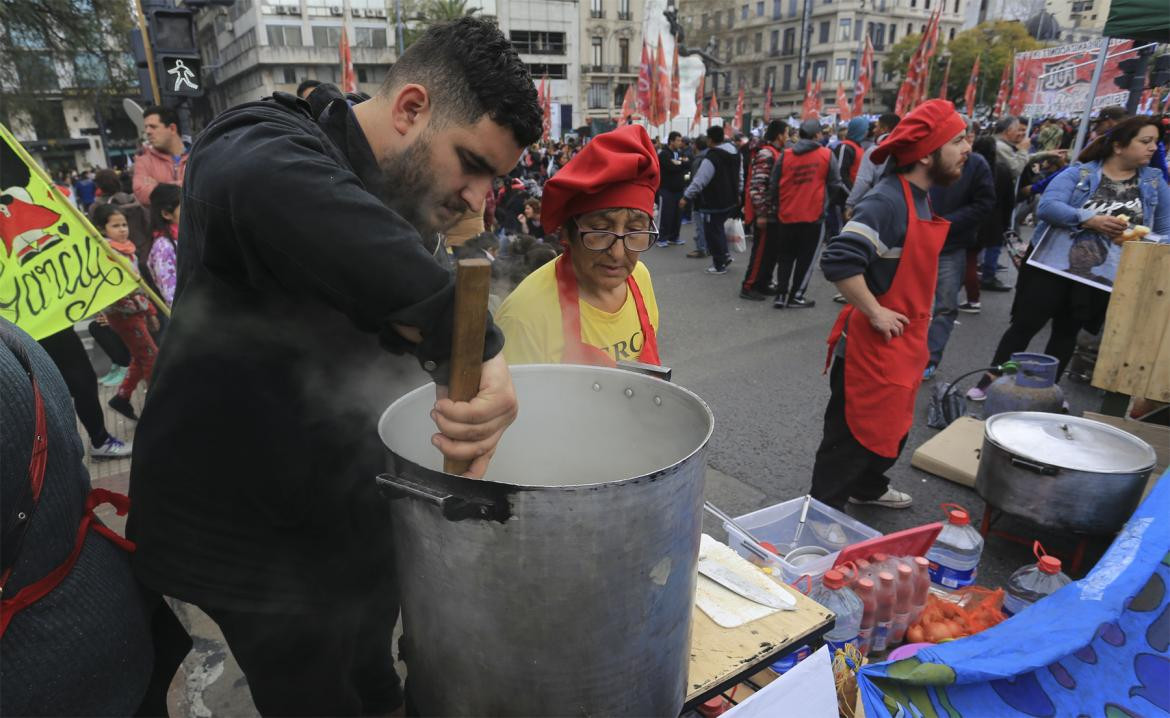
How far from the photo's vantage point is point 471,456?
876 mm

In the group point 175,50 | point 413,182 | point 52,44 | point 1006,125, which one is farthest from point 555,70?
point 413,182

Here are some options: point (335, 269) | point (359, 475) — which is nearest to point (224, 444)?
point (359, 475)

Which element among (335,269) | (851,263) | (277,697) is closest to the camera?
(335,269)

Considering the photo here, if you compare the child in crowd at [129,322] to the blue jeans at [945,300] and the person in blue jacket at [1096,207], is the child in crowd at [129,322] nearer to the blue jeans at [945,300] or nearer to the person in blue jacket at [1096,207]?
the blue jeans at [945,300]

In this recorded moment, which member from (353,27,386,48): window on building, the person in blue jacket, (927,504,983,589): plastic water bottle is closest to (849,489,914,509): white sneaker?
(927,504,983,589): plastic water bottle

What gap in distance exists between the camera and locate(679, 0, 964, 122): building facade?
56.8m

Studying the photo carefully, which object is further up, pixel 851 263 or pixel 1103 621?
pixel 851 263

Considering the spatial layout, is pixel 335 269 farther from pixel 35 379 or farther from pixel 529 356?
pixel 529 356

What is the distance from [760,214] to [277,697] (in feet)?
23.2

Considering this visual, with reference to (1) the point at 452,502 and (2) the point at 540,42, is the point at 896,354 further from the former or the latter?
(2) the point at 540,42

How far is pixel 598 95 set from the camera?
47.7 meters

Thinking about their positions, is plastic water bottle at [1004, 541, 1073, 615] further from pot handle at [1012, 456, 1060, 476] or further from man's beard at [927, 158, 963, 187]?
man's beard at [927, 158, 963, 187]

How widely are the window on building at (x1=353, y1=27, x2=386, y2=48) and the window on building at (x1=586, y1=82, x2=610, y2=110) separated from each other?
15049mm

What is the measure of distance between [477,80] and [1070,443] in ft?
10.4
